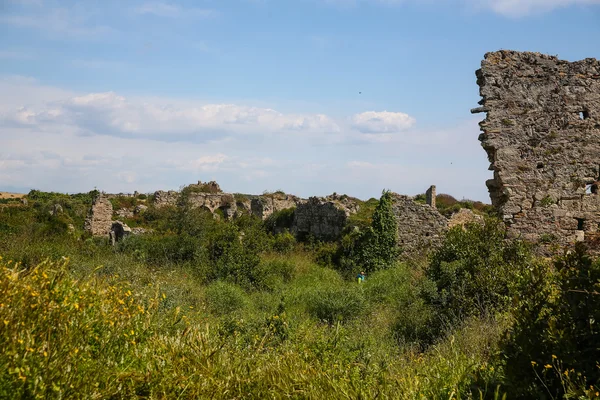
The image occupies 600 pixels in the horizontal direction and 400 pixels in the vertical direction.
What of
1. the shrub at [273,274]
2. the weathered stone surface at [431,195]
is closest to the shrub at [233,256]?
the shrub at [273,274]

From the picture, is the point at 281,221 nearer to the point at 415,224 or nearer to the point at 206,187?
the point at 415,224

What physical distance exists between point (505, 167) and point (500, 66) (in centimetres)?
175

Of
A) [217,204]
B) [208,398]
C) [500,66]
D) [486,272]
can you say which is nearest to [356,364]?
[208,398]

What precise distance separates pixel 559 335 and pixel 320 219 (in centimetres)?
1806

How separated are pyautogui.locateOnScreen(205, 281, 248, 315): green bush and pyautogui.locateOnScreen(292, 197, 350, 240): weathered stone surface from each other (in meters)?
8.43

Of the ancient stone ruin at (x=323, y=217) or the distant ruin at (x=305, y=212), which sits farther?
the ancient stone ruin at (x=323, y=217)

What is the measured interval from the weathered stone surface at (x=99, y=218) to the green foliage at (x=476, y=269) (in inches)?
770

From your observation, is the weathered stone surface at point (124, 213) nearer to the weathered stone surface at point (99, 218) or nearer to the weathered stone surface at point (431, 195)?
the weathered stone surface at point (99, 218)

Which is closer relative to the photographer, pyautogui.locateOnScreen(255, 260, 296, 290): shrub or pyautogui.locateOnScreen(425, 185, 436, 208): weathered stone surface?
pyautogui.locateOnScreen(255, 260, 296, 290): shrub

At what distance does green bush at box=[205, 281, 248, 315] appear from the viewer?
38.4 feet

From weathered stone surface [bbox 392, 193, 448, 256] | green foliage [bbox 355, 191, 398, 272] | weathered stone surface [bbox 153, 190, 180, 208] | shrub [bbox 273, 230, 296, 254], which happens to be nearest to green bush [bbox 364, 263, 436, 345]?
green foliage [bbox 355, 191, 398, 272]

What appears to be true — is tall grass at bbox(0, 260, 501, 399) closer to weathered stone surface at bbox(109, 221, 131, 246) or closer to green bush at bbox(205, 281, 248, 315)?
green bush at bbox(205, 281, 248, 315)

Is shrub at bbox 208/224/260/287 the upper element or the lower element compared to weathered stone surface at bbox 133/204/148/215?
lower

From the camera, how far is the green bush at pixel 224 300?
11.7 m
